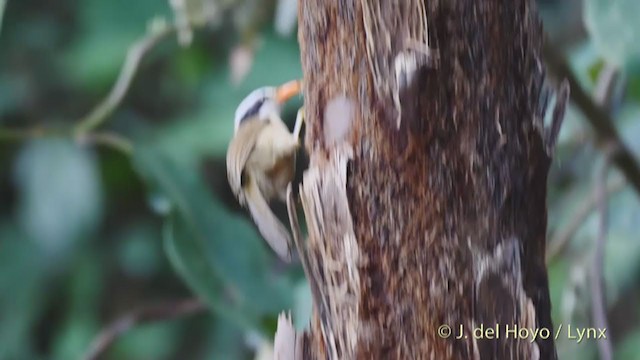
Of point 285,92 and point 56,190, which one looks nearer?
point 285,92

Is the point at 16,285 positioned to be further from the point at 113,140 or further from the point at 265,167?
the point at 265,167

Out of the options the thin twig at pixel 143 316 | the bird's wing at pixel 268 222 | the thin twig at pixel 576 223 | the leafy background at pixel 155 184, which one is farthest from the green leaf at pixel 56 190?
the bird's wing at pixel 268 222

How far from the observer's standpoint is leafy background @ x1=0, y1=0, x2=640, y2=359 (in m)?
0.85

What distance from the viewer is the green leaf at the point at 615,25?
0.64 meters

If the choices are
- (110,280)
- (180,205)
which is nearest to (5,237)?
(110,280)

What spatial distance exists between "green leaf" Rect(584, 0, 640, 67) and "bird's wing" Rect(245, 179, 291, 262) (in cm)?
31

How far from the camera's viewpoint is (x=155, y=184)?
2.77ft

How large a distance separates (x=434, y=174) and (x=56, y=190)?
90 cm

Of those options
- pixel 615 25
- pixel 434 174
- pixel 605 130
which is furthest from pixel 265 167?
pixel 605 130

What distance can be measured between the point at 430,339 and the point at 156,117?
3.37 feet

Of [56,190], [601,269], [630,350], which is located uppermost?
[56,190]

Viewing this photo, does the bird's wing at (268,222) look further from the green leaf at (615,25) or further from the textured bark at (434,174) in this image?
the green leaf at (615,25)

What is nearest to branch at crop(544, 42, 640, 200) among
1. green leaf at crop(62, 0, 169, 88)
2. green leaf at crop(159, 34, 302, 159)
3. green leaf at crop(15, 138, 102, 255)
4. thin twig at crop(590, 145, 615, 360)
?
thin twig at crop(590, 145, 615, 360)

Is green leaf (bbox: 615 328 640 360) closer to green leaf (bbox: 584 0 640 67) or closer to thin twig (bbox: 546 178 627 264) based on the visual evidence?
thin twig (bbox: 546 178 627 264)
